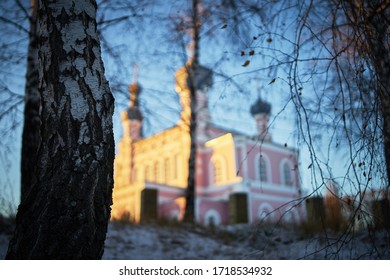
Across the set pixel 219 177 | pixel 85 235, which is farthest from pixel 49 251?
pixel 219 177

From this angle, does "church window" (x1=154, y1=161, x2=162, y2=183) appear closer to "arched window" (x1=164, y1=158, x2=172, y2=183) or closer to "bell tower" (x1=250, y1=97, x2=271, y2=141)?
"arched window" (x1=164, y1=158, x2=172, y2=183)

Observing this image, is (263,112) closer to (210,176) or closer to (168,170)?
(210,176)

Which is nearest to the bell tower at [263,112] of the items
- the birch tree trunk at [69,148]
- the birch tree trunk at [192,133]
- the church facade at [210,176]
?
the birch tree trunk at [69,148]

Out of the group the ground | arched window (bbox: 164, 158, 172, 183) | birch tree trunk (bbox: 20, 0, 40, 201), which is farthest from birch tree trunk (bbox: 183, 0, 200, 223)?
arched window (bbox: 164, 158, 172, 183)

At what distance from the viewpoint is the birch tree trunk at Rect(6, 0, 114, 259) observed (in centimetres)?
132

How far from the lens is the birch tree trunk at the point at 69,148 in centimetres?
132

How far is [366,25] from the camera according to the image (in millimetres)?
2051

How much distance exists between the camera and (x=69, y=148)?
55.7 inches

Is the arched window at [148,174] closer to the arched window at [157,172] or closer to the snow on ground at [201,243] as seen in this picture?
the arched window at [157,172]

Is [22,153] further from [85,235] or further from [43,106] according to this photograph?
[85,235]

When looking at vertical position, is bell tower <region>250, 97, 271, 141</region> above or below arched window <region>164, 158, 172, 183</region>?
below

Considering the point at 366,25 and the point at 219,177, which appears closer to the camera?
the point at 366,25

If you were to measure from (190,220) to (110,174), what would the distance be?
15.3ft

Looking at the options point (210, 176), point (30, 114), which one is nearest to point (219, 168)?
point (210, 176)
